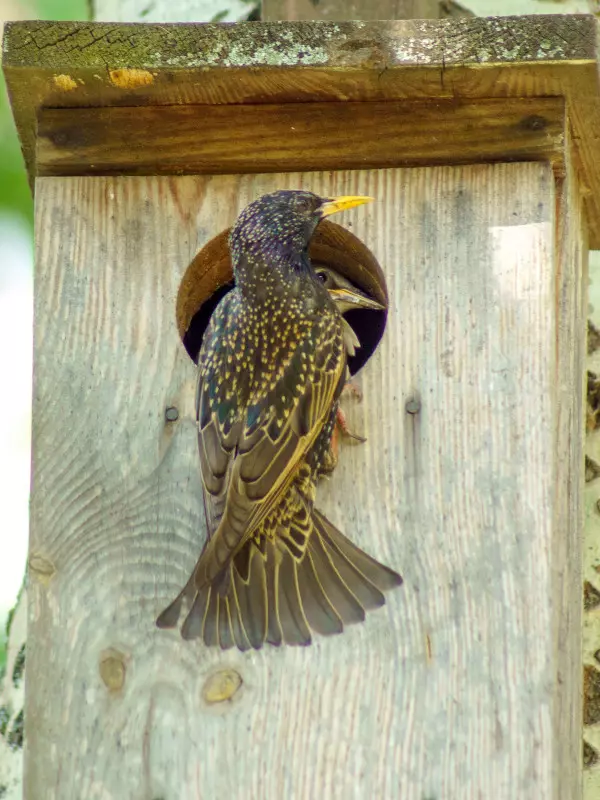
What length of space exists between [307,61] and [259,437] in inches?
31.0

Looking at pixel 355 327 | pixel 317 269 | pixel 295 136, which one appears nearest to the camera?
pixel 295 136

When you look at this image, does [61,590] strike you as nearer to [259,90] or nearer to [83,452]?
[83,452]

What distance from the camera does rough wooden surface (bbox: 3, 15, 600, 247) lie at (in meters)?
3.39

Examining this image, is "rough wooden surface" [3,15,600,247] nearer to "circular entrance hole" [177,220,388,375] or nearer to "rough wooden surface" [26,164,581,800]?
"rough wooden surface" [26,164,581,800]

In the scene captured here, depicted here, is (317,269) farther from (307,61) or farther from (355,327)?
(307,61)

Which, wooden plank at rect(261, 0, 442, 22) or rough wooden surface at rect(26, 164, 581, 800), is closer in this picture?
rough wooden surface at rect(26, 164, 581, 800)

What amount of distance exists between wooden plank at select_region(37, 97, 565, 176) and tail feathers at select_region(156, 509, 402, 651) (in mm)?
818

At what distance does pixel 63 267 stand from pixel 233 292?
38cm

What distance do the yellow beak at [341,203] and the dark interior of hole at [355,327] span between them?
593 mm

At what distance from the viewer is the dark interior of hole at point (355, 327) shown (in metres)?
4.17

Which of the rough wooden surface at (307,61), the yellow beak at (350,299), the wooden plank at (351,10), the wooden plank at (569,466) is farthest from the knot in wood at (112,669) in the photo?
the wooden plank at (351,10)

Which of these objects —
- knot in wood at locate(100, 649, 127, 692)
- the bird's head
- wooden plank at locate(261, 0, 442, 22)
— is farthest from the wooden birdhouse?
wooden plank at locate(261, 0, 442, 22)

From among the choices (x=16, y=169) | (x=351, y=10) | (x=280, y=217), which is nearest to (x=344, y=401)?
(x=280, y=217)

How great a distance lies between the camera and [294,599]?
10.9 feet
